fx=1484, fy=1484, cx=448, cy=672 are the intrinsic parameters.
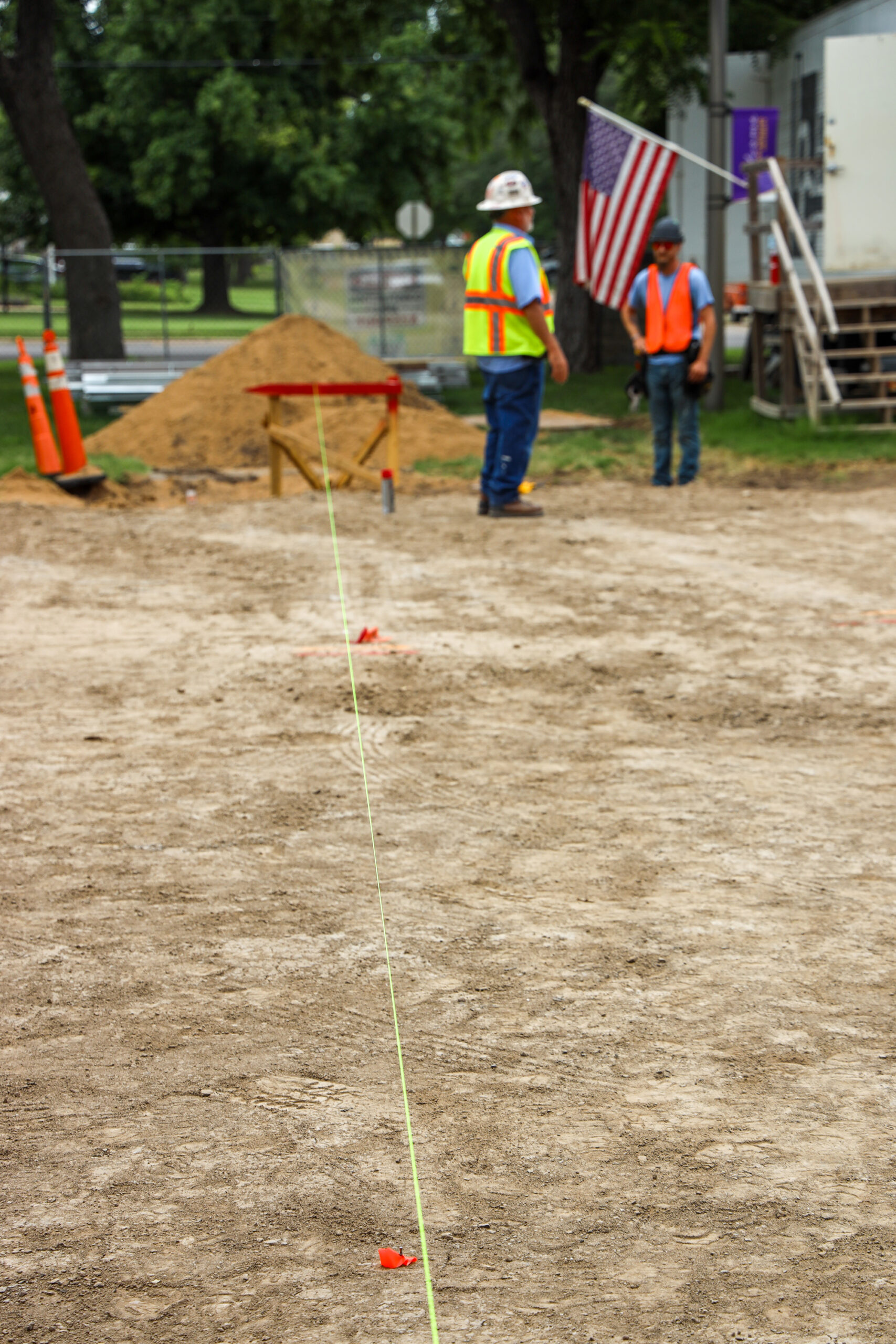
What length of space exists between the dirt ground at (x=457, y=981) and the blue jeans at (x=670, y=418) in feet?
14.3

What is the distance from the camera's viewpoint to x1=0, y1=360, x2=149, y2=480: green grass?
Result: 13102 mm

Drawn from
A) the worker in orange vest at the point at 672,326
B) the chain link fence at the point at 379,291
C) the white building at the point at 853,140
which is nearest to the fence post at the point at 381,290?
the chain link fence at the point at 379,291

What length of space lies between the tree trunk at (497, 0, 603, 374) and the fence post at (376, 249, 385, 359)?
9.11ft

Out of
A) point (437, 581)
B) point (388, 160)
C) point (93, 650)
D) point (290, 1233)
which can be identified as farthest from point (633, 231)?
point (388, 160)

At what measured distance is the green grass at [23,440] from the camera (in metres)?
13.1

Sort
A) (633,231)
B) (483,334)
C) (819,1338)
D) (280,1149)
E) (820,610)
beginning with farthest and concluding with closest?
1. (633,231)
2. (483,334)
3. (820,610)
4. (280,1149)
5. (819,1338)

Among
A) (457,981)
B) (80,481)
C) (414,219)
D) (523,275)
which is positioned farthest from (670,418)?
(414,219)

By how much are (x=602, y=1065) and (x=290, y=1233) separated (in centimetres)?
83

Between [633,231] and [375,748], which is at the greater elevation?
[633,231]

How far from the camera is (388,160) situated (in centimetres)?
4106

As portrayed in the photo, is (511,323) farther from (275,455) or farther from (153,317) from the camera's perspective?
(153,317)

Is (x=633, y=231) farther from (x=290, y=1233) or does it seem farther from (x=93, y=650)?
(x=290, y=1233)

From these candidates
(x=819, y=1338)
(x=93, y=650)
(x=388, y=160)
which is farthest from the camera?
(x=388, y=160)

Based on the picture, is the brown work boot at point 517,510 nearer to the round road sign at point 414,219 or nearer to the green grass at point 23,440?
the green grass at point 23,440
